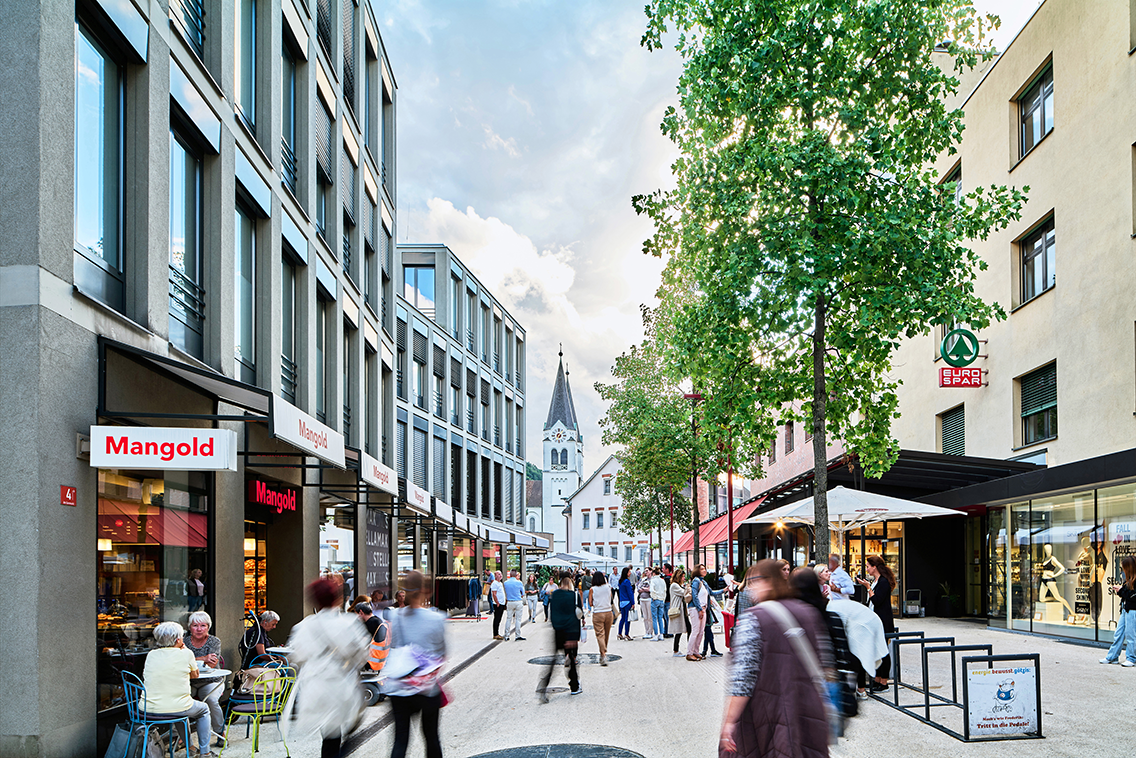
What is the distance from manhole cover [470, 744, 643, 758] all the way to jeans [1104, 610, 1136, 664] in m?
9.79

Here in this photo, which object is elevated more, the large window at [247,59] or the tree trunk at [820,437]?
the large window at [247,59]

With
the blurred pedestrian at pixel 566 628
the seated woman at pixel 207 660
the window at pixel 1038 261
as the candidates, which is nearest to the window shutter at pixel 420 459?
the window at pixel 1038 261

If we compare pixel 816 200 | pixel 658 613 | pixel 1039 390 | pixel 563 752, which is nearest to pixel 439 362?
pixel 658 613

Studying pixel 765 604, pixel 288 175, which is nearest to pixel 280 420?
pixel 765 604

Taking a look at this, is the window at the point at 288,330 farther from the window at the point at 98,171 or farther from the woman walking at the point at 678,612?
the woman walking at the point at 678,612

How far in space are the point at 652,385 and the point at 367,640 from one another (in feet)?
106

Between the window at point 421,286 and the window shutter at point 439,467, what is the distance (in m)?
6.97

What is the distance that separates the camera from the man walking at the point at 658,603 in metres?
23.8

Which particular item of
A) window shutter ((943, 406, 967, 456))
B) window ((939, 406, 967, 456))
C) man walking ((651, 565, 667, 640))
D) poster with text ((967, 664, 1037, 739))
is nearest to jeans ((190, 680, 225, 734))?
poster with text ((967, 664, 1037, 739))

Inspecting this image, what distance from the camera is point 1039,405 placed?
2247cm

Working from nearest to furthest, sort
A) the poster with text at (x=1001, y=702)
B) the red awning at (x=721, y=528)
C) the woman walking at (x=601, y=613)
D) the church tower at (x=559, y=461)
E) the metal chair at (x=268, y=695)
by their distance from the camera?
the poster with text at (x=1001, y=702) → the metal chair at (x=268, y=695) → the woman walking at (x=601, y=613) → the red awning at (x=721, y=528) → the church tower at (x=559, y=461)

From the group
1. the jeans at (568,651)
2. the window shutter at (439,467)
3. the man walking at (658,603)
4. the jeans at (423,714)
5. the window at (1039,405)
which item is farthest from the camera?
the window shutter at (439,467)

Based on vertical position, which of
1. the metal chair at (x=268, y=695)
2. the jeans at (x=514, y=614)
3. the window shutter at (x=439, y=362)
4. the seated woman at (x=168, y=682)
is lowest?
the jeans at (x=514, y=614)

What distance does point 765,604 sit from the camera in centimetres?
504
